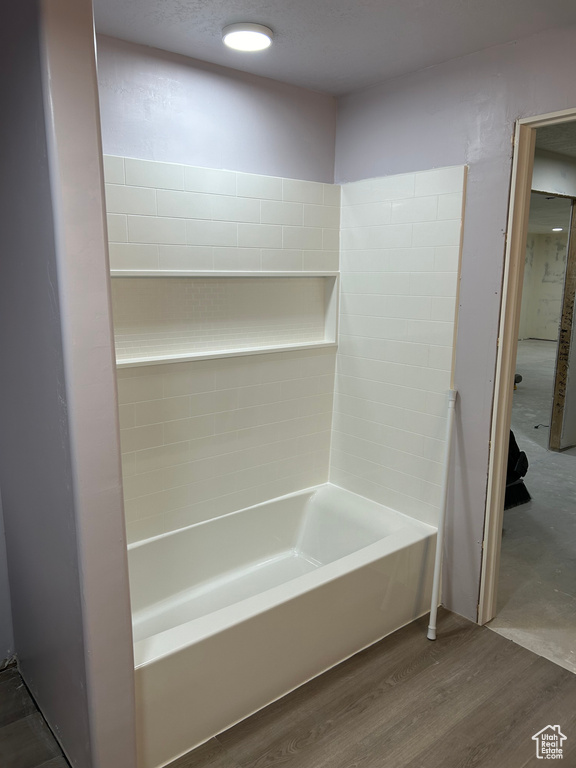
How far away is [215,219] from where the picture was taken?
263 cm

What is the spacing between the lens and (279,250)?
9.50ft

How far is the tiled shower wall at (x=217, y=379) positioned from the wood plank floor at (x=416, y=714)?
3.30ft

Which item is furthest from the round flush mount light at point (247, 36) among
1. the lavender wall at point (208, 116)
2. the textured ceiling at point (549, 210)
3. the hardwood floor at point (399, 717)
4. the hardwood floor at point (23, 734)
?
the textured ceiling at point (549, 210)

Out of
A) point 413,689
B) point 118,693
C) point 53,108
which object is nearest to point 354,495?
point 413,689

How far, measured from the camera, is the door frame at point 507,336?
2.36 m

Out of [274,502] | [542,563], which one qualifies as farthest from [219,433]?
[542,563]

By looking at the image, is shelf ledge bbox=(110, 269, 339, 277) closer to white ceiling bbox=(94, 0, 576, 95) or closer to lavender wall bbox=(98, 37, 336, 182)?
lavender wall bbox=(98, 37, 336, 182)

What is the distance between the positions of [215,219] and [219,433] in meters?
1.06

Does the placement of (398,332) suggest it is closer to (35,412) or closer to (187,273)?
(187,273)

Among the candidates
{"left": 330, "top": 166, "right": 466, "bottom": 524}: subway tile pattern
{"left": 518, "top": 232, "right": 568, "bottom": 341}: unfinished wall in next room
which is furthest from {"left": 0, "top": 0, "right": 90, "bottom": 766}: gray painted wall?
{"left": 518, "top": 232, "right": 568, "bottom": 341}: unfinished wall in next room

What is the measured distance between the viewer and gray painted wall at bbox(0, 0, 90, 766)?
1530 millimetres

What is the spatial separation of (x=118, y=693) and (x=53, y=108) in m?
1.72

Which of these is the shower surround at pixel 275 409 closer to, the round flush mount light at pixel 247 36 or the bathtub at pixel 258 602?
the bathtub at pixel 258 602

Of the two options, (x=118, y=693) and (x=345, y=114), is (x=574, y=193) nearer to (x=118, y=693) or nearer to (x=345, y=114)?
(x=345, y=114)
